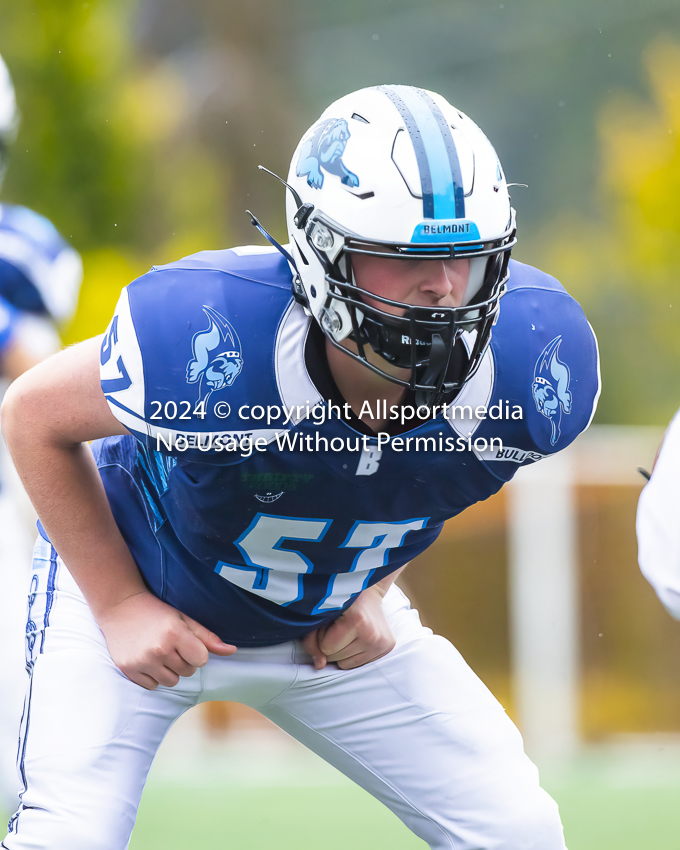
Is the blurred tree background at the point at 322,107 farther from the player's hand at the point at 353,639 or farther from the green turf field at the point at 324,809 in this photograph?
the player's hand at the point at 353,639

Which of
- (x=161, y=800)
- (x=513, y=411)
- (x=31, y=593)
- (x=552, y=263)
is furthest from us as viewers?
(x=552, y=263)

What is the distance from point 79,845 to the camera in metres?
1.67

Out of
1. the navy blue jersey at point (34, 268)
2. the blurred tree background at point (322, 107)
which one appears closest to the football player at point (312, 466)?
the navy blue jersey at point (34, 268)

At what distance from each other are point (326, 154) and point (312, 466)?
0.51 meters

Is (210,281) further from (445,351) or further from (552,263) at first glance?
(552,263)

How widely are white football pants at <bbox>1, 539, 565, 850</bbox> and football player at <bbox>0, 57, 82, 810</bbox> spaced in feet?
3.31

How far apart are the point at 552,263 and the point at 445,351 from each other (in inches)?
352

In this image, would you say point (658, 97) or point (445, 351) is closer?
point (445, 351)

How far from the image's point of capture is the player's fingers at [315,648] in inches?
79.5

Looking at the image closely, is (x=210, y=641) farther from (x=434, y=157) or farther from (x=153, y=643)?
(x=434, y=157)

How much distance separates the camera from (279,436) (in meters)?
1.66

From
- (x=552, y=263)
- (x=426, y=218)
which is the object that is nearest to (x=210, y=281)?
(x=426, y=218)

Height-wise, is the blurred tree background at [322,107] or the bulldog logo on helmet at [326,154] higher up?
the blurred tree background at [322,107]

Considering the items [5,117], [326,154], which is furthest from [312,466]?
[5,117]
